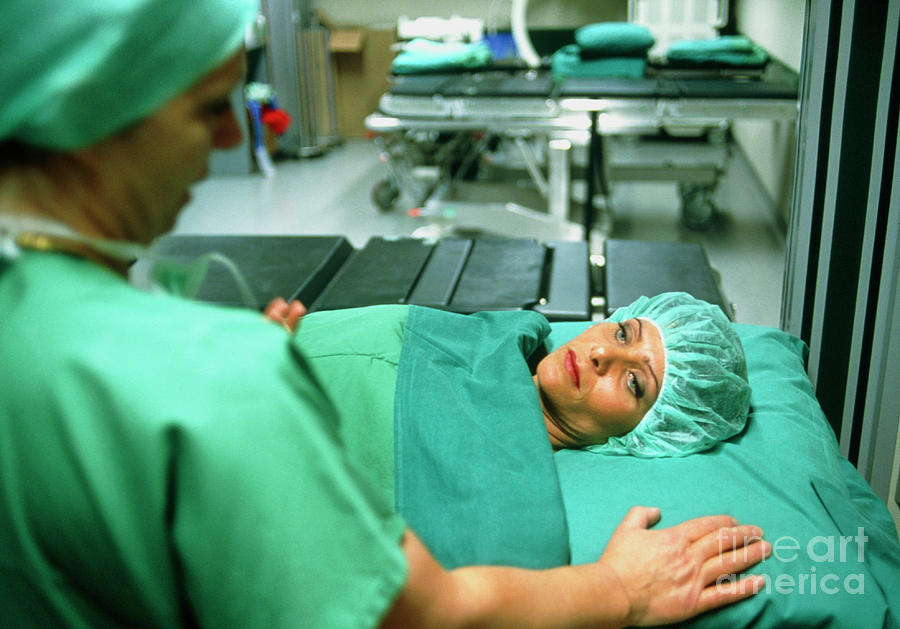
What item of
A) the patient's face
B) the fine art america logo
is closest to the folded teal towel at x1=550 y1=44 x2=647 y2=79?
the patient's face

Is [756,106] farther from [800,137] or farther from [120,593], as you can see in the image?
[120,593]

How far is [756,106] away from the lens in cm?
369

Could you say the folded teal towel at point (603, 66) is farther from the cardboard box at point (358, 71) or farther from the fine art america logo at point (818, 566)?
the fine art america logo at point (818, 566)

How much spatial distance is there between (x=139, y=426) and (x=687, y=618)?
81 cm

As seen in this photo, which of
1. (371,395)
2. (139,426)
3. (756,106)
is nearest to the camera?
(139,426)

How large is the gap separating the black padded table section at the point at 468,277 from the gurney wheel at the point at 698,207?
2.30 meters

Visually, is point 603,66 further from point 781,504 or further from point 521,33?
point 781,504

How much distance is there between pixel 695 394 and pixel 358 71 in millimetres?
5778

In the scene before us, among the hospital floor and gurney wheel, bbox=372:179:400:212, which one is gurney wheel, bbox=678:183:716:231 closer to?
the hospital floor

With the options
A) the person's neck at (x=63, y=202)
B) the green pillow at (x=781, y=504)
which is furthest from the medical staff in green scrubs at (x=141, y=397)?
the green pillow at (x=781, y=504)

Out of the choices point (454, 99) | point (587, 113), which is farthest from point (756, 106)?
point (454, 99)

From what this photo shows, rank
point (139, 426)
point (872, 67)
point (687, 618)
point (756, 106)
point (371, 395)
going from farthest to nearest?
point (756, 106) → point (872, 67) → point (371, 395) → point (687, 618) → point (139, 426)

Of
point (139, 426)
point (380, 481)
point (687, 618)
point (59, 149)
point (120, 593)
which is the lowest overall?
point (687, 618)

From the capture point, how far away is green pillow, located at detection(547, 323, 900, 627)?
113 centimetres
